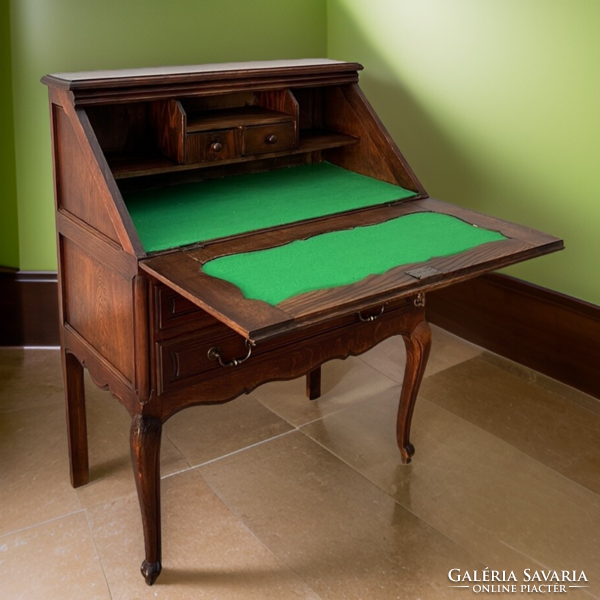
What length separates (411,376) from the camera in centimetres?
256

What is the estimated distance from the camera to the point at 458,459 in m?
2.68

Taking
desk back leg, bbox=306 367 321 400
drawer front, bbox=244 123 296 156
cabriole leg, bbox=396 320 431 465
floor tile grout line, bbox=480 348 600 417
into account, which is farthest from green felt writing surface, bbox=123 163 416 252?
floor tile grout line, bbox=480 348 600 417

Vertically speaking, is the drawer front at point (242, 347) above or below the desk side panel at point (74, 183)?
below

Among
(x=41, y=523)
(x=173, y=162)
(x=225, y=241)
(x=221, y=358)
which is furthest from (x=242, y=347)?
(x=41, y=523)

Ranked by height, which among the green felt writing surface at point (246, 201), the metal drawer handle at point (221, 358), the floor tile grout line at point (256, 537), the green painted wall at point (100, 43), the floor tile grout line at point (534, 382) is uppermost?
the green painted wall at point (100, 43)

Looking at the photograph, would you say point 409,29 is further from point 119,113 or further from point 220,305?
point 220,305

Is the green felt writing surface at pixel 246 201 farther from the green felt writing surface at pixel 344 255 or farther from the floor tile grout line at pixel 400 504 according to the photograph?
the floor tile grout line at pixel 400 504

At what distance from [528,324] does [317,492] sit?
114 cm

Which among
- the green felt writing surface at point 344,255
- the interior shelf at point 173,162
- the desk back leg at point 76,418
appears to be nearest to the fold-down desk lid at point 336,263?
the green felt writing surface at point 344,255

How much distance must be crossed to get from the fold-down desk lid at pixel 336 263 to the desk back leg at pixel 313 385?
0.86m

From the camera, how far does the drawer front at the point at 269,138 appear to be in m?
2.30

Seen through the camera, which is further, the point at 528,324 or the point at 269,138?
the point at 528,324

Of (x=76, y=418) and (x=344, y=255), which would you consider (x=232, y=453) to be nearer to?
(x=76, y=418)

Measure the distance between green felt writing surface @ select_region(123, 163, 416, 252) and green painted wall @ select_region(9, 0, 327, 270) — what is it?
0.84 metres
